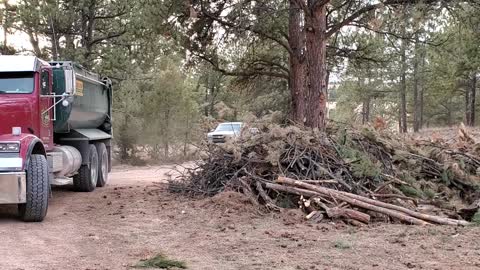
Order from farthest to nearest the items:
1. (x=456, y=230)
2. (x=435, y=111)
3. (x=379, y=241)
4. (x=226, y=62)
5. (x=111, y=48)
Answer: (x=435, y=111) < (x=111, y=48) < (x=226, y=62) < (x=456, y=230) < (x=379, y=241)

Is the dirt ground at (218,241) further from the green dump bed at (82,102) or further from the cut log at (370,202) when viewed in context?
the green dump bed at (82,102)

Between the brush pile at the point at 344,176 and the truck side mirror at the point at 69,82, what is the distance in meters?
3.27

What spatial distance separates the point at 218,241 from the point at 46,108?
4950mm

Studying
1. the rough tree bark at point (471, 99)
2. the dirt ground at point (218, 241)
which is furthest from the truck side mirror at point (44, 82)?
the rough tree bark at point (471, 99)

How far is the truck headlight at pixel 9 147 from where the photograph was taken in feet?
29.5

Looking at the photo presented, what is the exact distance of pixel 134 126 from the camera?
90.8ft

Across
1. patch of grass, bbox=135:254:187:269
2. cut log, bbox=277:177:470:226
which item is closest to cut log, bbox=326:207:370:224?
cut log, bbox=277:177:470:226

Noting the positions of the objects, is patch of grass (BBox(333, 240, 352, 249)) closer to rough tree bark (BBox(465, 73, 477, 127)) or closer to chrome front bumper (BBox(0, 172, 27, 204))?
chrome front bumper (BBox(0, 172, 27, 204))

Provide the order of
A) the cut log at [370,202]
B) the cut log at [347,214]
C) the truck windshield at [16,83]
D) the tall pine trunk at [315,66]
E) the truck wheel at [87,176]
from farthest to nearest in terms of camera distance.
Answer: the truck wheel at [87,176] < the tall pine trunk at [315,66] < the truck windshield at [16,83] < the cut log at [347,214] < the cut log at [370,202]

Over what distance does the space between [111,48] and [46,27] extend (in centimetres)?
243

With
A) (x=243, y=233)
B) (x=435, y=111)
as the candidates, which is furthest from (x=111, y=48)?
(x=435, y=111)

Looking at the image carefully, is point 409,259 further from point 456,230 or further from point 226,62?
point 226,62

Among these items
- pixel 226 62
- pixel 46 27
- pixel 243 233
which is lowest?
pixel 243 233

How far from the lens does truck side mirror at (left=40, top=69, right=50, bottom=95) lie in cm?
1070
